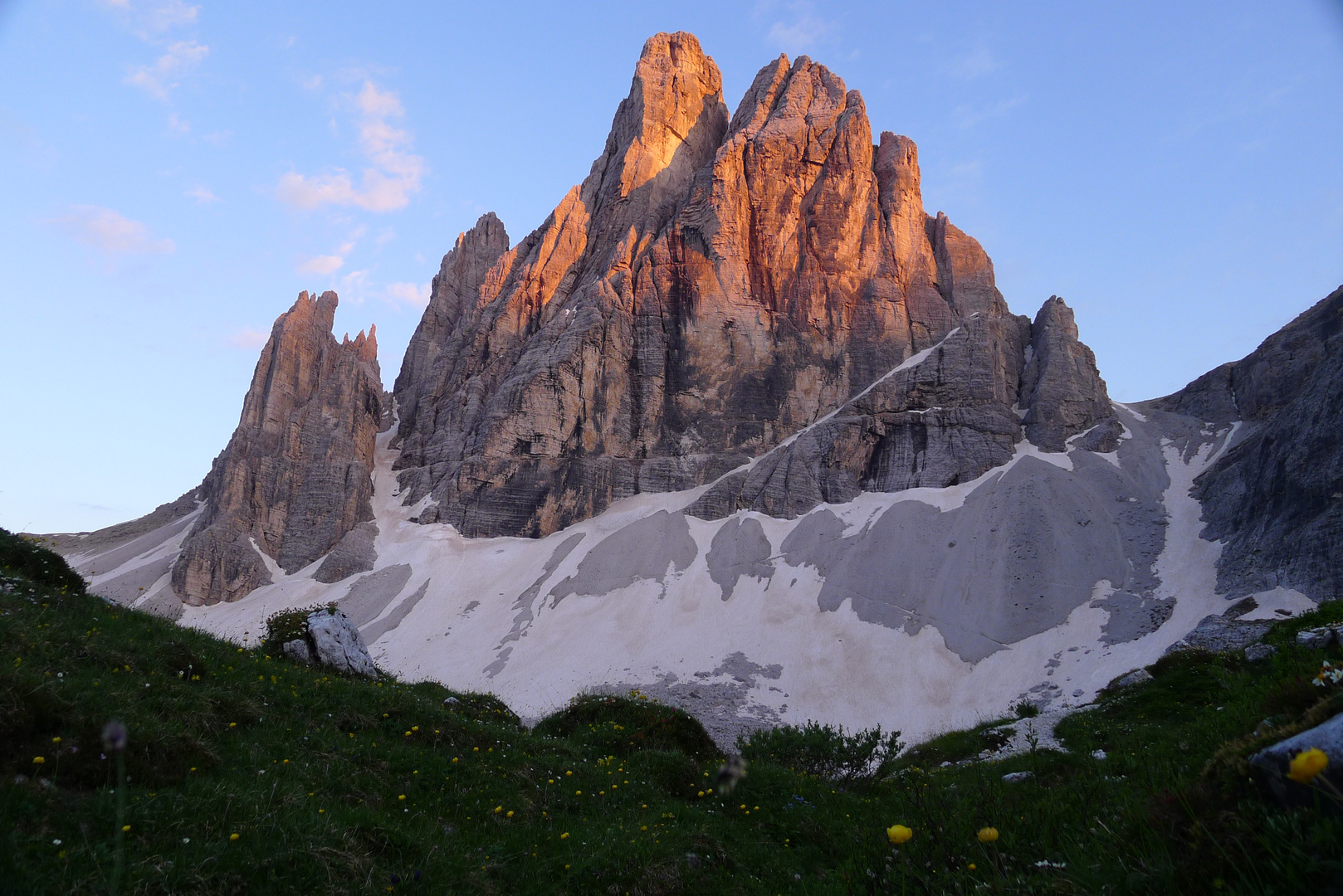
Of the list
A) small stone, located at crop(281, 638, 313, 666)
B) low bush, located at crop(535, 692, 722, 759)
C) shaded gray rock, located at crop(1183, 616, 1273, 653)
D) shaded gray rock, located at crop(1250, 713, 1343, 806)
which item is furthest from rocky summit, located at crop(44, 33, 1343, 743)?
shaded gray rock, located at crop(1250, 713, 1343, 806)

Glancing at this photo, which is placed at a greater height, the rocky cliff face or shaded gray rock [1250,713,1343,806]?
the rocky cliff face

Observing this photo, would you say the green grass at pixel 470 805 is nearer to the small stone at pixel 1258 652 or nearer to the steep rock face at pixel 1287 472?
the small stone at pixel 1258 652

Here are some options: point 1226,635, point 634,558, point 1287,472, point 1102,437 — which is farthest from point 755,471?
point 1226,635

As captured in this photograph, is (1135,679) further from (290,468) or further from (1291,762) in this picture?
Result: (290,468)

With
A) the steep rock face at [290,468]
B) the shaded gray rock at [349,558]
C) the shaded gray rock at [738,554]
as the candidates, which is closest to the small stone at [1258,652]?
the shaded gray rock at [738,554]

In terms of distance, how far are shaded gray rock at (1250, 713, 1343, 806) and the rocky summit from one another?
140 ft

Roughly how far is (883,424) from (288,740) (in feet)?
267

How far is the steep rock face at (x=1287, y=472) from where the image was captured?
47.8 meters

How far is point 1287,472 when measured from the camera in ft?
180

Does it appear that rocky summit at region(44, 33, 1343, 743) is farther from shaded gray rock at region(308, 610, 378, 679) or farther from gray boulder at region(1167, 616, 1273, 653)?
shaded gray rock at region(308, 610, 378, 679)

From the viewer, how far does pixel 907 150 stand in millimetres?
103875

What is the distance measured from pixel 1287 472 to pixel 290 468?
114602 mm

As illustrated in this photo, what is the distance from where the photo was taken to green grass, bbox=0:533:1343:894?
15.1ft

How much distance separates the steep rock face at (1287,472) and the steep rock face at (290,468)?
9864 centimetres
